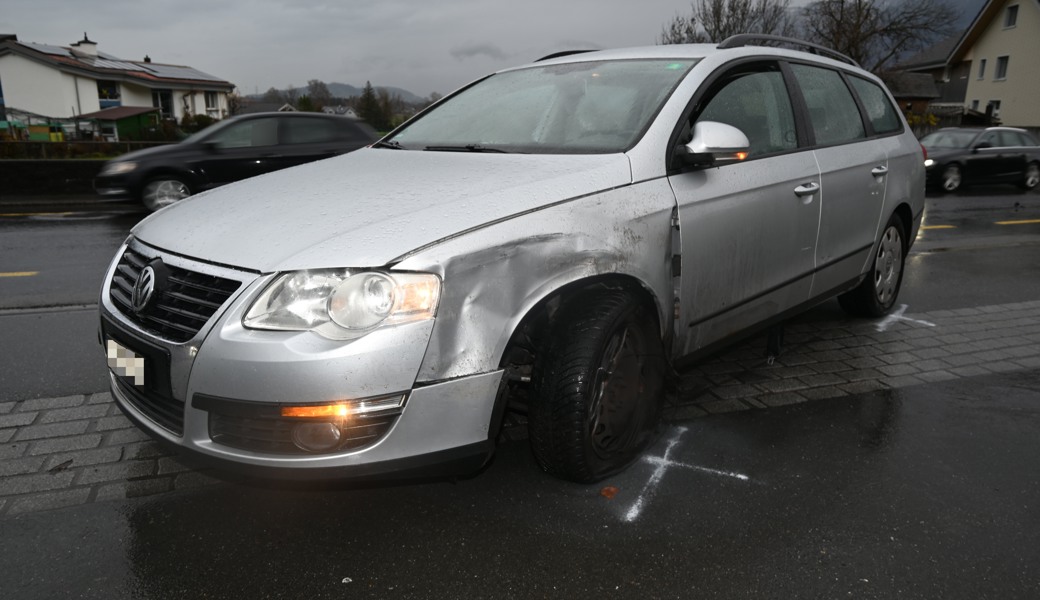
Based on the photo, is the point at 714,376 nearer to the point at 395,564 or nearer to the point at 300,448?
the point at 395,564

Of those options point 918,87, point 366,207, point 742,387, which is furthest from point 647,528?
point 918,87

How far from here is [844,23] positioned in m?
45.9

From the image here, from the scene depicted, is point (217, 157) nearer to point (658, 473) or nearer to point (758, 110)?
point (758, 110)

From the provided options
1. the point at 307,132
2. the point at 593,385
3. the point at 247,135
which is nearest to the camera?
the point at 593,385

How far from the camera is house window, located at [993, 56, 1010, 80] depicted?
4624 cm

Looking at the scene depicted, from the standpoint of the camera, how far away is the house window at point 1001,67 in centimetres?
4624

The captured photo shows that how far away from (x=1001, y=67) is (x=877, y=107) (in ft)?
168

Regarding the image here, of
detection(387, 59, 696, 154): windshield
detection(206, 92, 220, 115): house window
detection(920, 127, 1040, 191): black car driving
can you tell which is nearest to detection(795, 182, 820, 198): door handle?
detection(387, 59, 696, 154): windshield

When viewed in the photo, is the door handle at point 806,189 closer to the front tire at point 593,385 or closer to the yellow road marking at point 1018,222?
the front tire at point 593,385

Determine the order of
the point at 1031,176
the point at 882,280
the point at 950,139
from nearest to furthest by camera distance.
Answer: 1. the point at 882,280
2. the point at 950,139
3. the point at 1031,176

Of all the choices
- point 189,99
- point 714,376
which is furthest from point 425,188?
point 189,99

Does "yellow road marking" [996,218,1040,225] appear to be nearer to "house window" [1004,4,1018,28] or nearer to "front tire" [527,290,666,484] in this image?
"front tire" [527,290,666,484]

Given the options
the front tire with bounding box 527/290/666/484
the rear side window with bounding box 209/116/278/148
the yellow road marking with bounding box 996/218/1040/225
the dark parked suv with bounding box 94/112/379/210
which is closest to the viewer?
the front tire with bounding box 527/290/666/484

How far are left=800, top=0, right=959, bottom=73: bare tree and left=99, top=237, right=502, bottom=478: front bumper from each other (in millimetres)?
48973
